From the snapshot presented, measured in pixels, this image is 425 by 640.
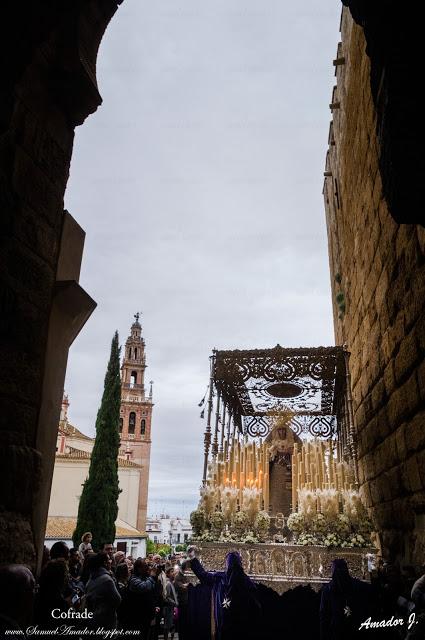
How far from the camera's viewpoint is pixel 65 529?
2869 centimetres

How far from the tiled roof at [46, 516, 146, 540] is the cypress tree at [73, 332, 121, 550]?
566 centimetres

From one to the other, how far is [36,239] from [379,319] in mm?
4524

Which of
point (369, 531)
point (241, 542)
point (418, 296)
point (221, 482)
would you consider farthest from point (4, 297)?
point (221, 482)

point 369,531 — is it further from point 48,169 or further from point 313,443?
point 48,169

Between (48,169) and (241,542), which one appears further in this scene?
(241,542)

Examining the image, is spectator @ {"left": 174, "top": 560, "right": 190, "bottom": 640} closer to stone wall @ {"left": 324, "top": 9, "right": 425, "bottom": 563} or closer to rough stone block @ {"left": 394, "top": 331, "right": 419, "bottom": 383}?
stone wall @ {"left": 324, "top": 9, "right": 425, "bottom": 563}

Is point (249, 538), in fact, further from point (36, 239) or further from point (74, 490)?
A: point (74, 490)

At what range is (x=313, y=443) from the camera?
30.4 feet

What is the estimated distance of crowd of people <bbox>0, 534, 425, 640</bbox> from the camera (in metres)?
3.56

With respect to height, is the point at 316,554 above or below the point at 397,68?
below

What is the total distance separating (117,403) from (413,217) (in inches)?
974

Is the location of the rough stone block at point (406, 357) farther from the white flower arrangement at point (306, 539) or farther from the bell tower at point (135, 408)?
the bell tower at point (135, 408)

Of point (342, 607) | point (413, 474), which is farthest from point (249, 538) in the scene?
point (413, 474)

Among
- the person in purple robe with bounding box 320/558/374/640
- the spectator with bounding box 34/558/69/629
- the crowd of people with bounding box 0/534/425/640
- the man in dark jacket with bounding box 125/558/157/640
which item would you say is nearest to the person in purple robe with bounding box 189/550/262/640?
the crowd of people with bounding box 0/534/425/640
